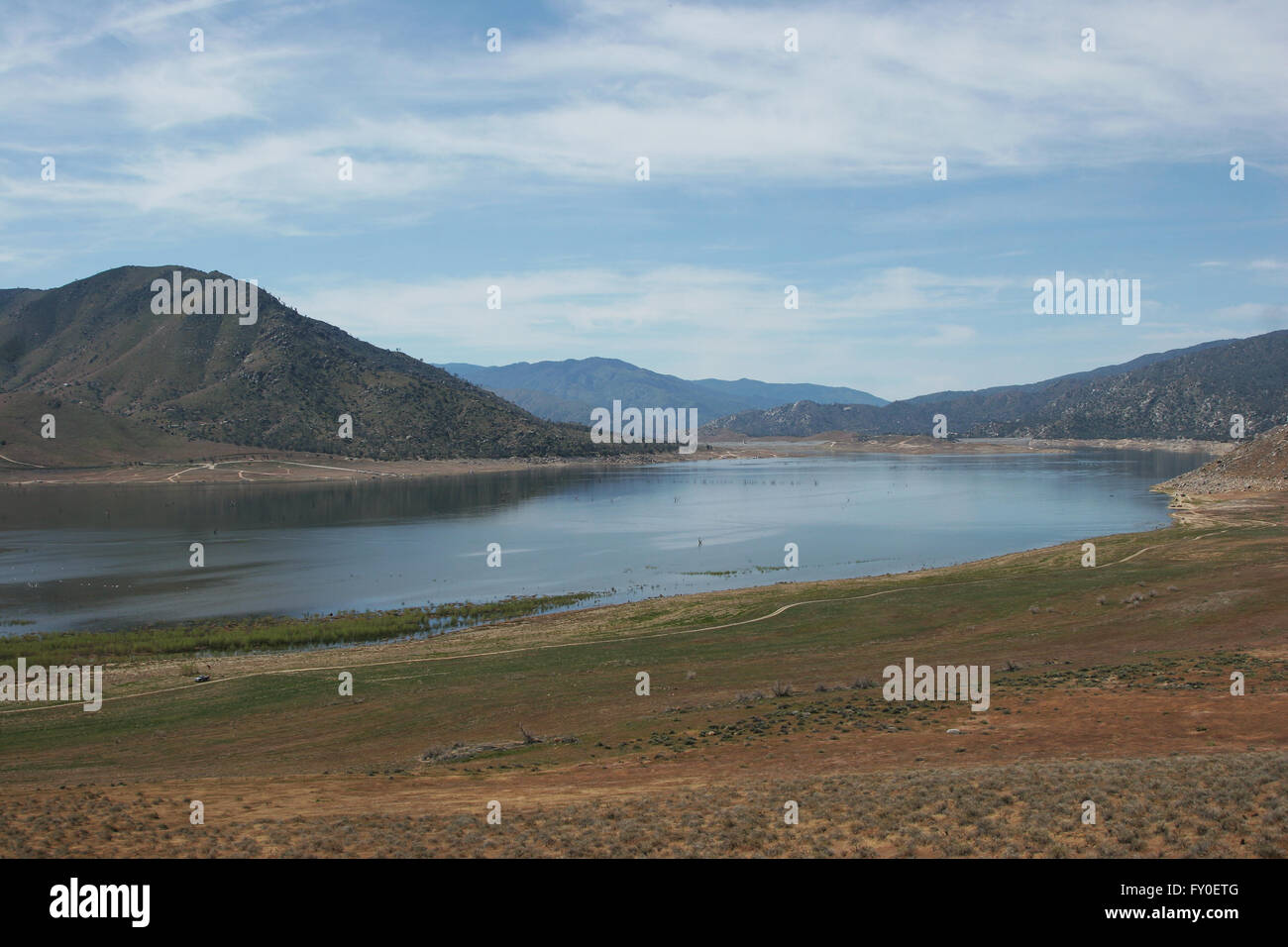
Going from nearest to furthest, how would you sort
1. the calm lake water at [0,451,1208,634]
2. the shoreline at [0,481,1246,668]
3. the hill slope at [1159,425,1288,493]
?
1. the shoreline at [0,481,1246,668]
2. the calm lake water at [0,451,1208,634]
3. the hill slope at [1159,425,1288,493]

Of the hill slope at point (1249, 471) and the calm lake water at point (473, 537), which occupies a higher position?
the hill slope at point (1249, 471)

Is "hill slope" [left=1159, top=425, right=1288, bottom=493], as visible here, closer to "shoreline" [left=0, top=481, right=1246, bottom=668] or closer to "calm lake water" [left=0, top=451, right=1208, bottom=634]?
"calm lake water" [left=0, top=451, right=1208, bottom=634]

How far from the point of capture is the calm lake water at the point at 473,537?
5800 cm

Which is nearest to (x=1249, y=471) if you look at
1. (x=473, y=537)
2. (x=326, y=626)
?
(x=473, y=537)

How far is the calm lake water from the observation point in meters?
58.0

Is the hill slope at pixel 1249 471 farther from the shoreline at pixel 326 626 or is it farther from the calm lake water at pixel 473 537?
the shoreline at pixel 326 626

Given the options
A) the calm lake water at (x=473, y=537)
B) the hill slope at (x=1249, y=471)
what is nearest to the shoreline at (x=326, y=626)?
the calm lake water at (x=473, y=537)

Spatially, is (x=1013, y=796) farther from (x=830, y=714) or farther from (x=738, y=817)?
(x=830, y=714)

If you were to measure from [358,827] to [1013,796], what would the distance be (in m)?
11.1

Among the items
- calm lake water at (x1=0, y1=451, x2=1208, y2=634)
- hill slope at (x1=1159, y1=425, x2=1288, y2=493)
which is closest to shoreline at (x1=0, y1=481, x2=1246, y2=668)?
calm lake water at (x1=0, y1=451, x2=1208, y2=634)

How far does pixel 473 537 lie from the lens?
87188 mm

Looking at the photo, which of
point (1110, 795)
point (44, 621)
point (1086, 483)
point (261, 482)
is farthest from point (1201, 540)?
point (261, 482)

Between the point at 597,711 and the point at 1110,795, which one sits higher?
the point at 1110,795
